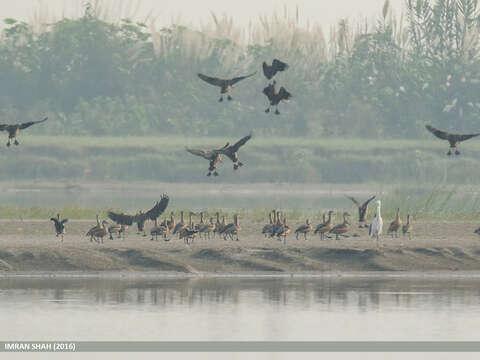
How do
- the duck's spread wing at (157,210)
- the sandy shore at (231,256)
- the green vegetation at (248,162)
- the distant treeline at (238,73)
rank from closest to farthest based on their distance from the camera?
the sandy shore at (231,256)
the duck's spread wing at (157,210)
the green vegetation at (248,162)
the distant treeline at (238,73)

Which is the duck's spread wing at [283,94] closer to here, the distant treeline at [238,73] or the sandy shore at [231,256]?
the sandy shore at [231,256]

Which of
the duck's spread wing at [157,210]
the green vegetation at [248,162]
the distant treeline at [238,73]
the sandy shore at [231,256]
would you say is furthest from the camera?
the distant treeline at [238,73]

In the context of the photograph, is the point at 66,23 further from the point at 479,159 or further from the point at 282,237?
the point at 282,237

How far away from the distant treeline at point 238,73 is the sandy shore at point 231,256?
4442 centimetres

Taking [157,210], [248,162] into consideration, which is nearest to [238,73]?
[248,162]

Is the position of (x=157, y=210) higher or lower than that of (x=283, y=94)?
lower

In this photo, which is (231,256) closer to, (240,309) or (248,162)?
(240,309)

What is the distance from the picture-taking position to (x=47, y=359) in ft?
52.0

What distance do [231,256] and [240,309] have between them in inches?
217

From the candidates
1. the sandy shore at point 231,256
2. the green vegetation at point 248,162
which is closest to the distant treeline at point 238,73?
the green vegetation at point 248,162

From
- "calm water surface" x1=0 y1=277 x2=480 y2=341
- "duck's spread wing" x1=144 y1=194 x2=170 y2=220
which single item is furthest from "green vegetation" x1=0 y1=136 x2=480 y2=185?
"calm water surface" x1=0 y1=277 x2=480 y2=341

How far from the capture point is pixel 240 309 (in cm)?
1995

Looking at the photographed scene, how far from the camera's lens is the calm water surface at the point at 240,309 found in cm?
1770

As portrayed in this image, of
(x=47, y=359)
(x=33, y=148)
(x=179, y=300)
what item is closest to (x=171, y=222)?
(x=179, y=300)
